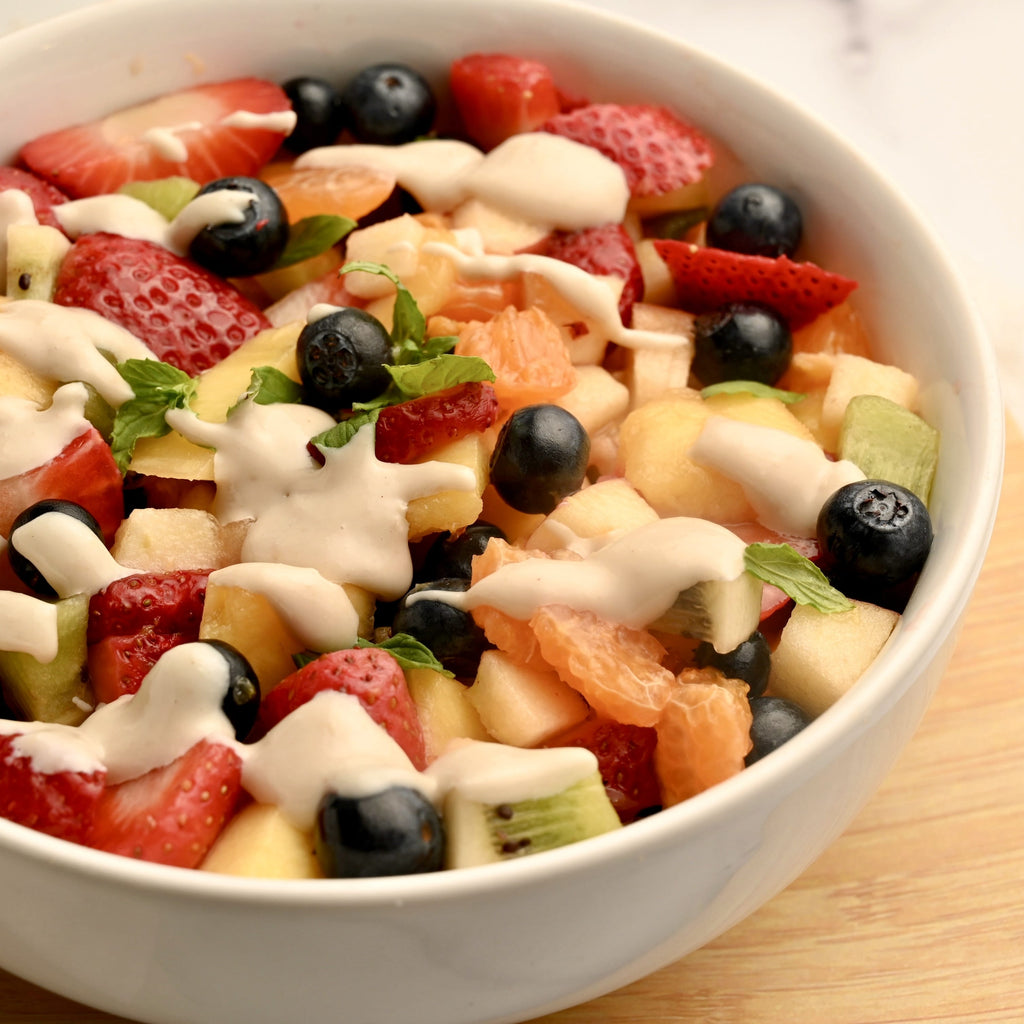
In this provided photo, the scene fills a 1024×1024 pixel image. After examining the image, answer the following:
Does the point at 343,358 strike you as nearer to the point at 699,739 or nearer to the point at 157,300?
the point at 157,300

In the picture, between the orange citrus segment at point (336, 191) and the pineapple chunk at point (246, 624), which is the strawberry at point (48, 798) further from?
the orange citrus segment at point (336, 191)

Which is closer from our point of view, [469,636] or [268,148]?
[469,636]

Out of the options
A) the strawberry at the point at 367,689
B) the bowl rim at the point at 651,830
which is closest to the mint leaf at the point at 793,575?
the bowl rim at the point at 651,830

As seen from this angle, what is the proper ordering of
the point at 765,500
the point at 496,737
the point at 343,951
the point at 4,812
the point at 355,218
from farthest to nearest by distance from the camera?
1. the point at 355,218
2. the point at 765,500
3. the point at 496,737
4. the point at 4,812
5. the point at 343,951

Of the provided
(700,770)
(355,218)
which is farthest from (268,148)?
(700,770)

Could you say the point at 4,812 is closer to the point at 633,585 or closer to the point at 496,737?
the point at 496,737
